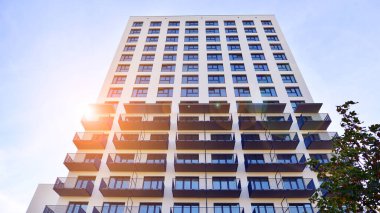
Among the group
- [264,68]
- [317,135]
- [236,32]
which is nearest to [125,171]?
[317,135]

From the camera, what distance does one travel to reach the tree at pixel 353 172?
39.9 ft

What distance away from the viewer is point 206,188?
24609 mm

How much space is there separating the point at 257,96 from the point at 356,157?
19.5 m

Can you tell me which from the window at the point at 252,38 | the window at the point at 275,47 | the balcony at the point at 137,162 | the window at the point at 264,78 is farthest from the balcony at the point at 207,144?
the window at the point at 252,38

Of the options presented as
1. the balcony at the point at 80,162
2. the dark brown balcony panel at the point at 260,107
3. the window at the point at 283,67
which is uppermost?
the window at the point at 283,67

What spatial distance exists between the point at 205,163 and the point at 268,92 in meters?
13.1

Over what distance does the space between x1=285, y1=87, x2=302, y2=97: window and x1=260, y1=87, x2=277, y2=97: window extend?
176cm

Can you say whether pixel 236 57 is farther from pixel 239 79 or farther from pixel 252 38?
pixel 252 38

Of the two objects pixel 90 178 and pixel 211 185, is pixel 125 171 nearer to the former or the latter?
pixel 90 178

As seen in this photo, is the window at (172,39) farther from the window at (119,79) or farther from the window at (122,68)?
the window at (119,79)

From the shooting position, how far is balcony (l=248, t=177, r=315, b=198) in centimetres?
2380

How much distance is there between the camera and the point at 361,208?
12195 mm

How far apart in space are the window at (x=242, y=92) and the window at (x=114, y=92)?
14338 millimetres

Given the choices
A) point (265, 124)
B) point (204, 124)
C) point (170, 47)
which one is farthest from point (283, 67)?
point (170, 47)
